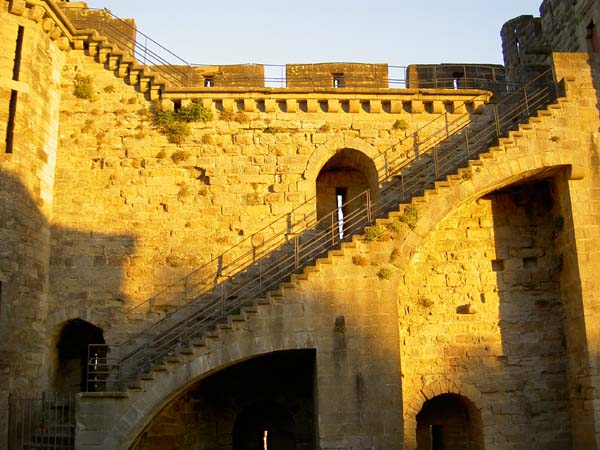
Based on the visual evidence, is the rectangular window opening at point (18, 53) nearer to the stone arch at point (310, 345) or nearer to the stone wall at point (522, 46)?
the stone arch at point (310, 345)

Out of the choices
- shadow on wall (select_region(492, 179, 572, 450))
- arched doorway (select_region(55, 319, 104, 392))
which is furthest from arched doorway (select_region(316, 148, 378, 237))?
arched doorway (select_region(55, 319, 104, 392))

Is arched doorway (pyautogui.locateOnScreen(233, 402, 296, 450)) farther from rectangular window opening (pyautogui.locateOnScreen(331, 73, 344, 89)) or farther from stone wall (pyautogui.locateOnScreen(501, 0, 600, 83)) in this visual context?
stone wall (pyautogui.locateOnScreen(501, 0, 600, 83))

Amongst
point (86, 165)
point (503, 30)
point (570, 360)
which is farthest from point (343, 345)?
point (503, 30)

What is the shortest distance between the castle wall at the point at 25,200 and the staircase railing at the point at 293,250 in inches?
64.8

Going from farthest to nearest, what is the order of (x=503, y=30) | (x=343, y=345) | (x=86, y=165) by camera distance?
1. (x=503, y=30)
2. (x=86, y=165)
3. (x=343, y=345)

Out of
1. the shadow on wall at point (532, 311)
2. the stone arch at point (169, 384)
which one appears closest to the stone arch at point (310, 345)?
the stone arch at point (169, 384)

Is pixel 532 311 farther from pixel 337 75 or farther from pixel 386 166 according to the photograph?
pixel 337 75

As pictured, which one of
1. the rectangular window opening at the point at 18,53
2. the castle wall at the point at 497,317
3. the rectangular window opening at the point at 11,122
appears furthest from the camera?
the castle wall at the point at 497,317

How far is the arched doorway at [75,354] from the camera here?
16406mm

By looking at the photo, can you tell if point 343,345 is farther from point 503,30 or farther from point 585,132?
point 503,30

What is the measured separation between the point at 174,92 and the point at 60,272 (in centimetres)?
522

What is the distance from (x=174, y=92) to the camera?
1683cm

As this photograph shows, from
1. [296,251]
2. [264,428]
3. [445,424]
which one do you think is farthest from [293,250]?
[445,424]

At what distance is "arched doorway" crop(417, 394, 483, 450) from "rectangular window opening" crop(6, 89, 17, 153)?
11265 mm
